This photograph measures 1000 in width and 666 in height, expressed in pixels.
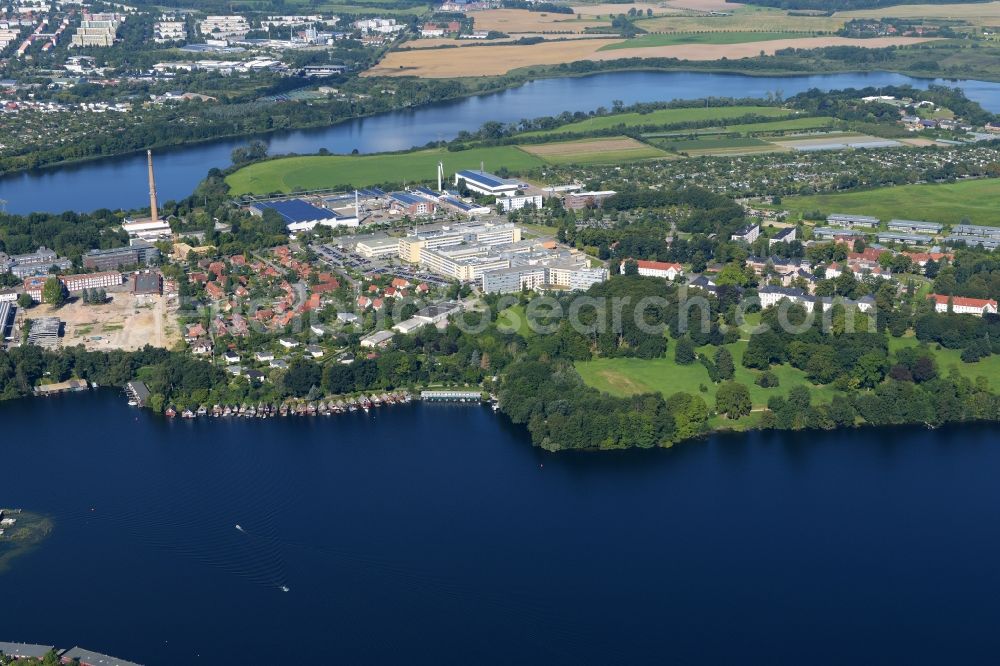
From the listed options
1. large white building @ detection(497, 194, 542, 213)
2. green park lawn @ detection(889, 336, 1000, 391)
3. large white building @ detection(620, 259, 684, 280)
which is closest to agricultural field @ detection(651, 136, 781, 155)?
large white building @ detection(497, 194, 542, 213)

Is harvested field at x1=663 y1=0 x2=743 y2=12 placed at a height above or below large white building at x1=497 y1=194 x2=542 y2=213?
above

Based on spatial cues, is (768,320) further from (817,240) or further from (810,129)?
(810,129)

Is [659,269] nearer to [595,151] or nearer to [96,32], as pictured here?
[595,151]

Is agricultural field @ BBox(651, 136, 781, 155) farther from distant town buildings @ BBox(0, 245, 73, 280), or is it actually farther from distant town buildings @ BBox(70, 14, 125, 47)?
distant town buildings @ BBox(70, 14, 125, 47)

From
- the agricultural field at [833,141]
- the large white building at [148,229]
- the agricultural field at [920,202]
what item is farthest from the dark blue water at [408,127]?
the agricultural field at [920,202]

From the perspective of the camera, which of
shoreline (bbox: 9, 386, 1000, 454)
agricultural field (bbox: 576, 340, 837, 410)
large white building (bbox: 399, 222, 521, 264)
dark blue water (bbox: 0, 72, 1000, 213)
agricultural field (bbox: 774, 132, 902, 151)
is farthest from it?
agricultural field (bbox: 774, 132, 902, 151)

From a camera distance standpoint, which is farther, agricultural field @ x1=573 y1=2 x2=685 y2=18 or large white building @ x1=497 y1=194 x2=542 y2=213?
agricultural field @ x1=573 y1=2 x2=685 y2=18

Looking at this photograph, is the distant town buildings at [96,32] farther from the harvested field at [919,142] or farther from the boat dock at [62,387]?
the boat dock at [62,387]

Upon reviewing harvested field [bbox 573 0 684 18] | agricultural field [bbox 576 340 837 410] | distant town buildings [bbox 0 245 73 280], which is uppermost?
harvested field [bbox 573 0 684 18]
